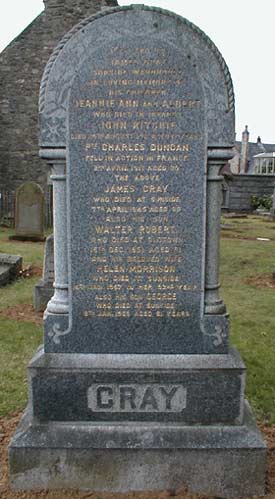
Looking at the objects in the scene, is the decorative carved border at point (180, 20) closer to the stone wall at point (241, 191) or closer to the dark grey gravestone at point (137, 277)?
the dark grey gravestone at point (137, 277)

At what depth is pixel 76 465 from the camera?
288 centimetres

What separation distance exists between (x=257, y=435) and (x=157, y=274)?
119cm

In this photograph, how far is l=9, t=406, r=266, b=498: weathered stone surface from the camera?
2865mm

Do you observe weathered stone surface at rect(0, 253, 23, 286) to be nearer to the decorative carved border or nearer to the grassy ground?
the grassy ground

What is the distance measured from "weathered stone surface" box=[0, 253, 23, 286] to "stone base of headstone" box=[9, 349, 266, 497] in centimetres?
542

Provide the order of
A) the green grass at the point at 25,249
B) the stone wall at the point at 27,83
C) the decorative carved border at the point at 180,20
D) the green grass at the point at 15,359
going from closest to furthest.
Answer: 1. the decorative carved border at the point at 180,20
2. the green grass at the point at 15,359
3. the green grass at the point at 25,249
4. the stone wall at the point at 27,83

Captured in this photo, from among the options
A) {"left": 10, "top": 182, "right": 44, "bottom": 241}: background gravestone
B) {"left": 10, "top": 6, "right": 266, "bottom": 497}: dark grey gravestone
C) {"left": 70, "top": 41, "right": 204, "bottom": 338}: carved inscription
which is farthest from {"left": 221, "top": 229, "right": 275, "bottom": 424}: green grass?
{"left": 10, "top": 182, "right": 44, "bottom": 241}: background gravestone

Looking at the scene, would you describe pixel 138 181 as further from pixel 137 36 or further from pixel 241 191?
pixel 241 191

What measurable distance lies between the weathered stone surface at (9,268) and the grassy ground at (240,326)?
0.71 feet

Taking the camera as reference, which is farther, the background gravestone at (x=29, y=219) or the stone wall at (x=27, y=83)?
the stone wall at (x=27, y=83)

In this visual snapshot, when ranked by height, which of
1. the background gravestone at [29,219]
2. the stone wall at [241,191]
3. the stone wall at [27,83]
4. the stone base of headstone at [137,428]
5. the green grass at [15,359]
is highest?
the stone wall at [27,83]

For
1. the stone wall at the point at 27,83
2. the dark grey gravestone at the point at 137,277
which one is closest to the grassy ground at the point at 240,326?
the dark grey gravestone at the point at 137,277

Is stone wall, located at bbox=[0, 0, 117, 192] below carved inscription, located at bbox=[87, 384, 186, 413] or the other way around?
the other way around

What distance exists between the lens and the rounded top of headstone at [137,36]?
2846 mm
